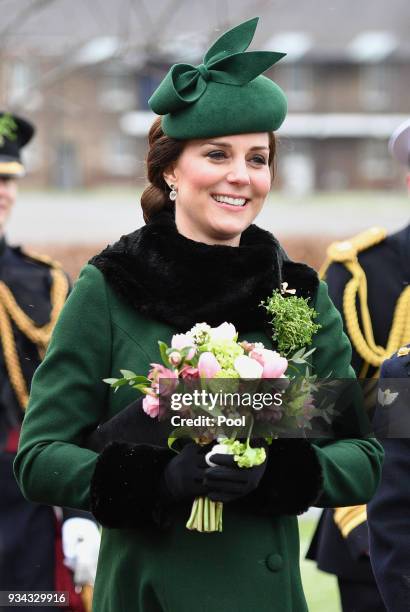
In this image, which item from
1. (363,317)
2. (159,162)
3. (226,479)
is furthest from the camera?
(363,317)

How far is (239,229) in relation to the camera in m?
3.58

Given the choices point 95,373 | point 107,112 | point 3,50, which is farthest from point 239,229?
point 107,112

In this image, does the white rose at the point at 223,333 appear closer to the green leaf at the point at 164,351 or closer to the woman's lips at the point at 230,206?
the green leaf at the point at 164,351

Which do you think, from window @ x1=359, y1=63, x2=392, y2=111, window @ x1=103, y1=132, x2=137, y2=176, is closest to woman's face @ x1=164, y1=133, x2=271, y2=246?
window @ x1=103, y1=132, x2=137, y2=176

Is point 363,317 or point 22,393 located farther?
point 22,393

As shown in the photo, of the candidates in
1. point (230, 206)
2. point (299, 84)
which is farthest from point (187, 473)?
point (299, 84)

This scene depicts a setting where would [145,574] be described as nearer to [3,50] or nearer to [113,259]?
[113,259]

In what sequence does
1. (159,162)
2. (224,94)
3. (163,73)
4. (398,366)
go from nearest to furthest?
(224,94)
(159,162)
(398,366)
(163,73)

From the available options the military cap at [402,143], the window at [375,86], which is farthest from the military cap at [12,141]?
the window at [375,86]

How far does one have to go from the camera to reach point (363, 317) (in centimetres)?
534

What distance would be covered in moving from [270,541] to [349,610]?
5.19ft

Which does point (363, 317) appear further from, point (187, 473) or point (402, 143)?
point (187, 473)

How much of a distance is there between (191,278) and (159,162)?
340 millimetres

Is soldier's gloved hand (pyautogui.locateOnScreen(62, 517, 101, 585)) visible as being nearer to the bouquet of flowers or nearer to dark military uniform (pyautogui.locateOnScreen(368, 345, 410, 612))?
dark military uniform (pyautogui.locateOnScreen(368, 345, 410, 612))
